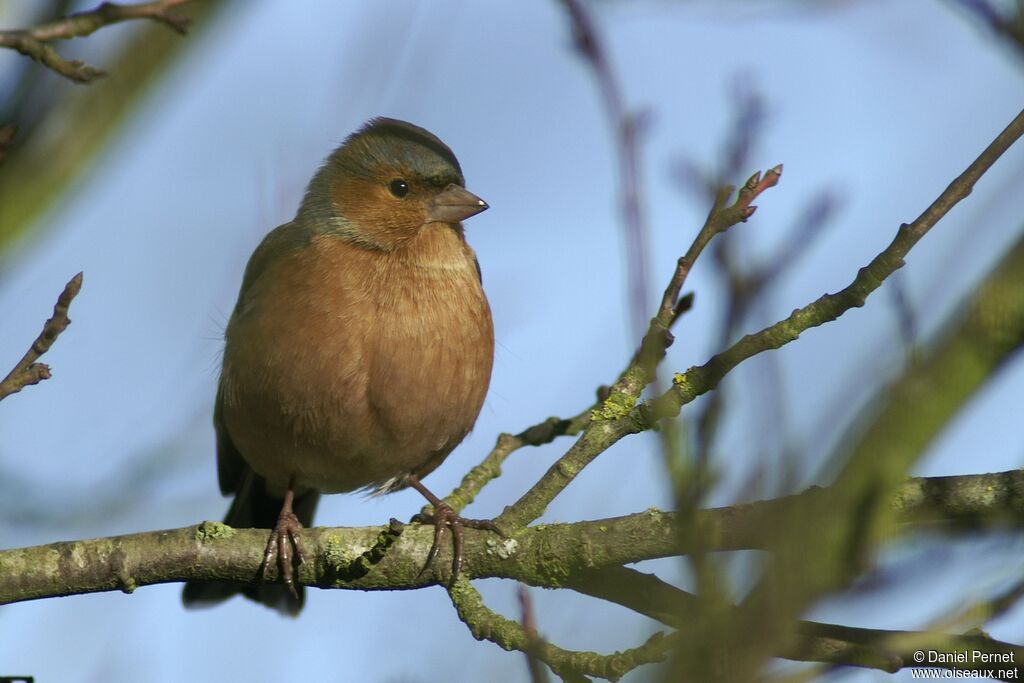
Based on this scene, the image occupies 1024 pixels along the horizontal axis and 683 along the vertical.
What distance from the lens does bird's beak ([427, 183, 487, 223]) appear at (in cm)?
550

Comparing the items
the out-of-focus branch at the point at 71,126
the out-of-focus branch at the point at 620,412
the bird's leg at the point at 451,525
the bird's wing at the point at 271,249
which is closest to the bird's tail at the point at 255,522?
the bird's wing at the point at 271,249

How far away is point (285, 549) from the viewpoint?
14.2ft

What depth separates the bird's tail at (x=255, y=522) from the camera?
599cm

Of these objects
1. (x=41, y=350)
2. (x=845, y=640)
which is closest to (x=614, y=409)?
(x=845, y=640)

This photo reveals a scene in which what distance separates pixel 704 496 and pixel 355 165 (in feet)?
14.1

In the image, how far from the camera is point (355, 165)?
582 cm

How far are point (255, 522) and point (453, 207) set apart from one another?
85.7 inches

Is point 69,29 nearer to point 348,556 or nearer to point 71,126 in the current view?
point 348,556

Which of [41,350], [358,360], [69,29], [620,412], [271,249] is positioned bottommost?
[41,350]

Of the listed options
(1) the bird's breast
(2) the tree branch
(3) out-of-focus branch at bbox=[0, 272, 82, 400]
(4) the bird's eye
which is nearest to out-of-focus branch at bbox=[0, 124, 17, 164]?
(3) out-of-focus branch at bbox=[0, 272, 82, 400]

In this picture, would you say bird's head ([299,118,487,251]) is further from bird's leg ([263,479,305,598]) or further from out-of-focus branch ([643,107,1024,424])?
out-of-focus branch ([643,107,1024,424])

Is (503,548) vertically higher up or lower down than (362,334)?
lower down

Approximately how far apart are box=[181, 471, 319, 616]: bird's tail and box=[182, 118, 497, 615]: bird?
→ 0.06 meters

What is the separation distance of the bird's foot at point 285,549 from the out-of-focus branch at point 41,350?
1256 mm
